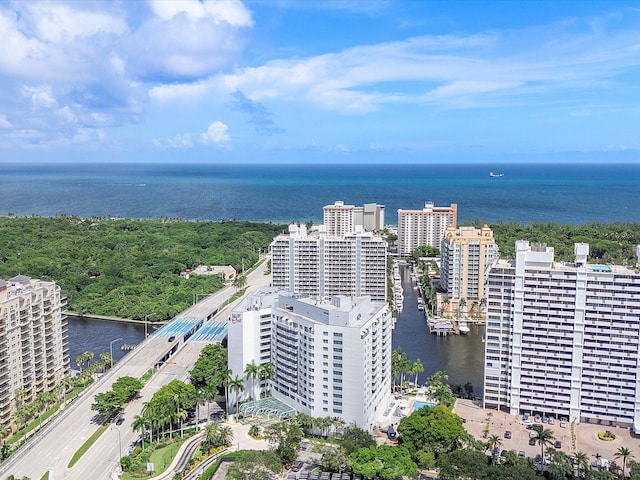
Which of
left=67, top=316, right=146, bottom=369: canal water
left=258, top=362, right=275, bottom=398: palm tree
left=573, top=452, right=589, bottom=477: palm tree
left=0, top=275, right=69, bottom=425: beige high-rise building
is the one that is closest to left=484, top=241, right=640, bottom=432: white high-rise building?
left=573, top=452, right=589, bottom=477: palm tree

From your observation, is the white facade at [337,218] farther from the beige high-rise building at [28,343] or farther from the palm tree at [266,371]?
the palm tree at [266,371]

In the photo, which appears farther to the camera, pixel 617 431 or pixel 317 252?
pixel 317 252

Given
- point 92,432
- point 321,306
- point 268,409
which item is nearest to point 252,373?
point 268,409

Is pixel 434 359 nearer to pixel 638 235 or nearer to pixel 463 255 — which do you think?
pixel 463 255

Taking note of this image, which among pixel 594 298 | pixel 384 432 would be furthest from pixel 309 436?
pixel 594 298

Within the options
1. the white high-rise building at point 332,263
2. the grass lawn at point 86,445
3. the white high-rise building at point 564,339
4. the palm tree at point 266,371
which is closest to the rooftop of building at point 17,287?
the grass lawn at point 86,445

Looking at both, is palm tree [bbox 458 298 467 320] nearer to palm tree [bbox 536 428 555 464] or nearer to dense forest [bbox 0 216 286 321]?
dense forest [bbox 0 216 286 321]
